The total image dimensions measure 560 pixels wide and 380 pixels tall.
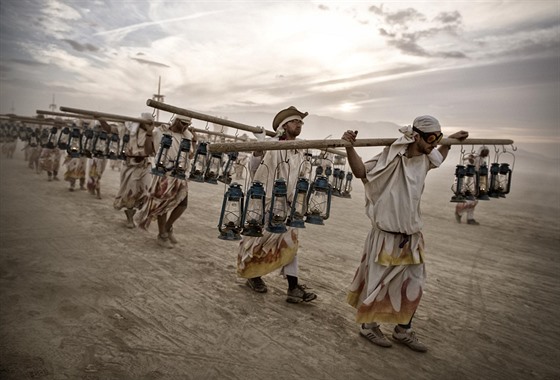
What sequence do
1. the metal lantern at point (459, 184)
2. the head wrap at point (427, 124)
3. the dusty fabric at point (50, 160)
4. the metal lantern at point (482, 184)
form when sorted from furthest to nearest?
the dusty fabric at point (50, 160) → the metal lantern at point (482, 184) → the metal lantern at point (459, 184) → the head wrap at point (427, 124)

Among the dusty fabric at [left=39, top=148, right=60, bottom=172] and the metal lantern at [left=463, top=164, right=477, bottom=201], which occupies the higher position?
the metal lantern at [left=463, top=164, right=477, bottom=201]

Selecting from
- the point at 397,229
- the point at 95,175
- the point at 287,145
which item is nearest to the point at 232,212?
the point at 287,145

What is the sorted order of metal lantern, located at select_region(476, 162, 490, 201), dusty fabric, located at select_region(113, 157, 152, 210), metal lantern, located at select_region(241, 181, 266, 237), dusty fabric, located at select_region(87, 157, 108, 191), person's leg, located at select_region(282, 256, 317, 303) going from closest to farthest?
1. metal lantern, located at select_region(241, 181, 266, 237)
2. person's leg, located at select_region(282, 256, 317, 303)
3. metal lantern, located at select_region(476, 162, 490, 201)
4. dusty fabric, located at select_region(113, 157, 152, 210)
5. dusty fabric, located at select_region(87, 157, 108, 191)

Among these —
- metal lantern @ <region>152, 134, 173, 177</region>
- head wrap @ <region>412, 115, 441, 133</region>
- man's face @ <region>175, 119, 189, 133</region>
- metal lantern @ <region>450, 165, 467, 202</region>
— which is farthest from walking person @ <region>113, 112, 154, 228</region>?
metal lantern @ <region>450, 165, 467, 202</region>

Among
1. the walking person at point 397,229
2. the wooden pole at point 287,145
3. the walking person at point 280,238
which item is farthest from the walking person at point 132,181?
the walking person at point 397,229

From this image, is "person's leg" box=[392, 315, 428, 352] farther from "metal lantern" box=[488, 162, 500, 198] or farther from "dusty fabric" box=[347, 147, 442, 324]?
"metal lantern" box=[488, 162, 500, 198]

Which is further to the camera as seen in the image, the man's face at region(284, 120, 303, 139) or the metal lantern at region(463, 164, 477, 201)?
A: the metal lantern at region(463, 164, 477, 201)

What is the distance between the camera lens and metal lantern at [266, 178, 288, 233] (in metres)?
3.46

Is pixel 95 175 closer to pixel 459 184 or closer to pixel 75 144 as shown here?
pixel 75 144

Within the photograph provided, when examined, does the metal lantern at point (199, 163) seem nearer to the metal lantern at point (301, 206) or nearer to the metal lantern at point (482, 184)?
the metal lantern at point (301, 206)

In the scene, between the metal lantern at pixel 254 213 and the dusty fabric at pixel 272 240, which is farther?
the dusty fabric at pixel 272 240

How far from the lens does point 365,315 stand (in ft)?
11.2

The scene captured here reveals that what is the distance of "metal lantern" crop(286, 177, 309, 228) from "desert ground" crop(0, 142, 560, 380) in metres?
1.24

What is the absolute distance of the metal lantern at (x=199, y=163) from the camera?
432 centimetres
